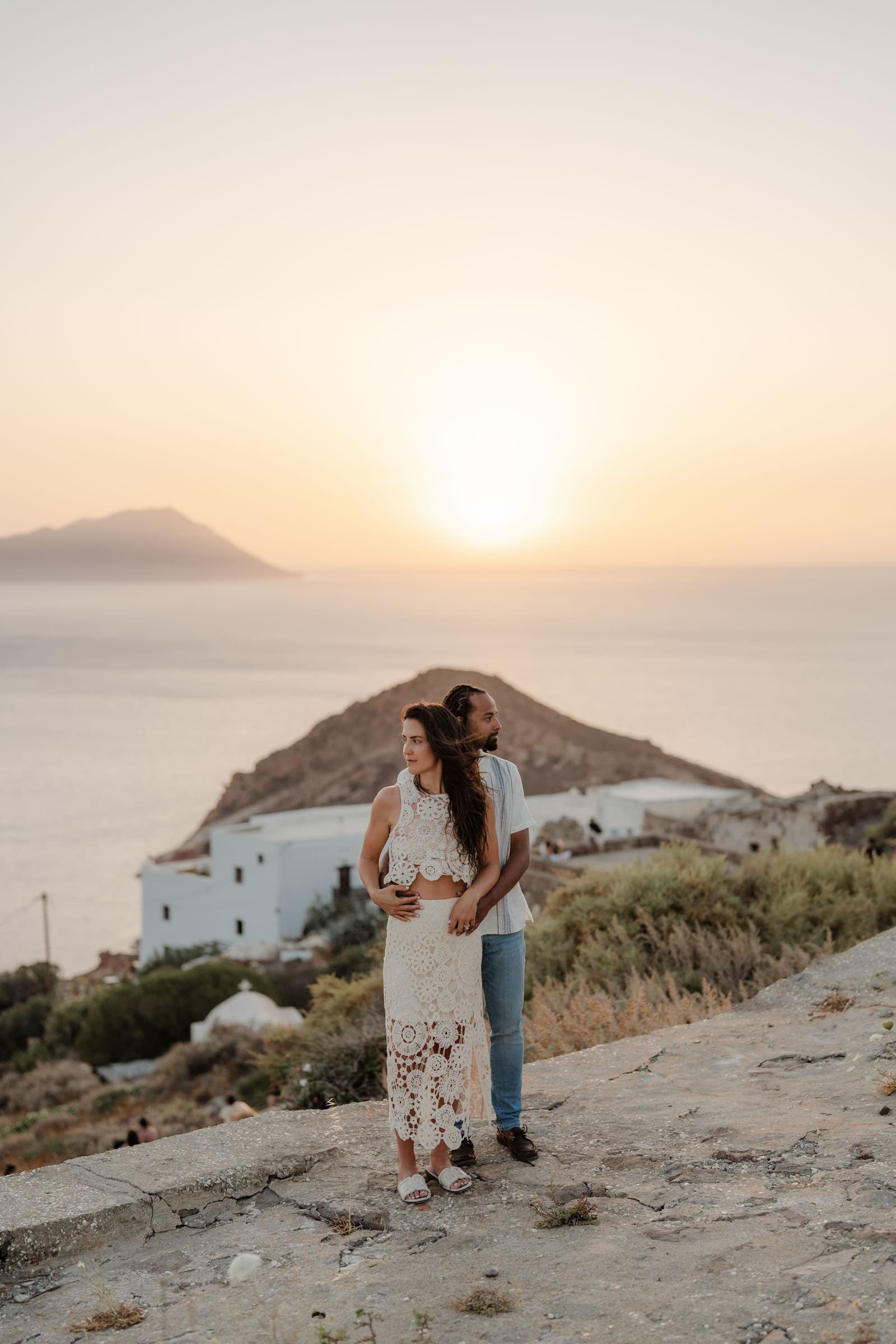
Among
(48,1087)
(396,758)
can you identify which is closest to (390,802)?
(48,1087)

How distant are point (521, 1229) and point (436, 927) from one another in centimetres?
102

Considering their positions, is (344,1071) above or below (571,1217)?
below

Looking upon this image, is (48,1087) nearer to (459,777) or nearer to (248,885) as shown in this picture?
(248,885)

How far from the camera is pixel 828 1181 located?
4.04 m

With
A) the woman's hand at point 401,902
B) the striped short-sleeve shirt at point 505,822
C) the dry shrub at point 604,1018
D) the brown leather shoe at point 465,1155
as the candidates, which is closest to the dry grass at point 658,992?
the dry shrub at point 604,1018

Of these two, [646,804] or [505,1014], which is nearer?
[505,1014]

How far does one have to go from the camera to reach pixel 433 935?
4.28 metres

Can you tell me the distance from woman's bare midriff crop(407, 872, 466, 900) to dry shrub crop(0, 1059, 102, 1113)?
2134 cm

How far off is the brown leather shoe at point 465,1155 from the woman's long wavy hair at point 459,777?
1.08 meters

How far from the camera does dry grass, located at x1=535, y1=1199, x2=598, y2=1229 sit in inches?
153

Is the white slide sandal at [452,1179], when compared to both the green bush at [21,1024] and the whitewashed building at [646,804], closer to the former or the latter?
the whitewashed building at [646,804]

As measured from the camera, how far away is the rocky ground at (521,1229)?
327 cm

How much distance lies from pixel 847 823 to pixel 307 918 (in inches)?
801

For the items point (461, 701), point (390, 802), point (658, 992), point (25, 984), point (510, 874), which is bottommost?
point (25, 984)
